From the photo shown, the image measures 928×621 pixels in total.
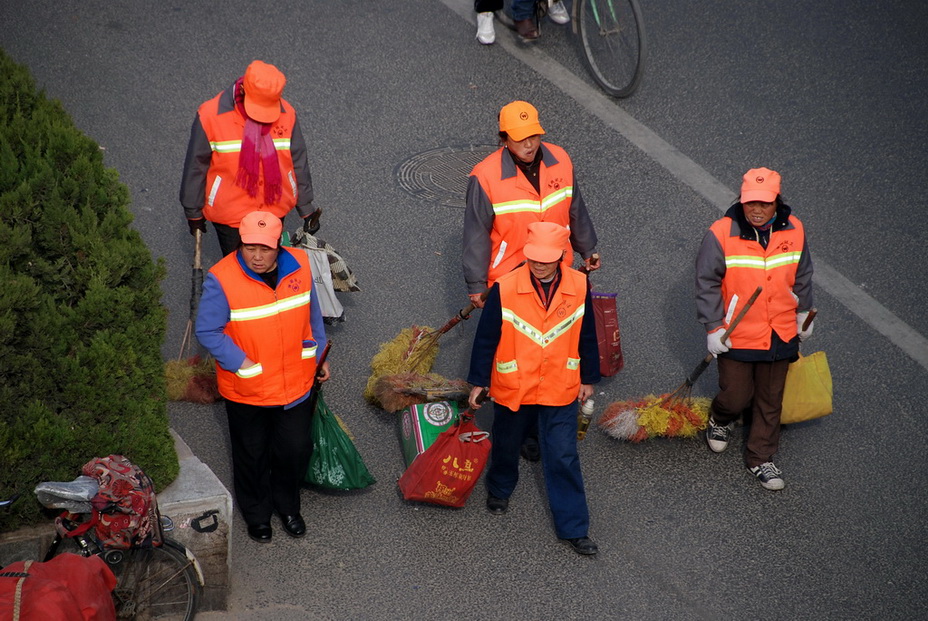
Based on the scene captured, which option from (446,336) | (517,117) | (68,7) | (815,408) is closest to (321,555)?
(446,336)

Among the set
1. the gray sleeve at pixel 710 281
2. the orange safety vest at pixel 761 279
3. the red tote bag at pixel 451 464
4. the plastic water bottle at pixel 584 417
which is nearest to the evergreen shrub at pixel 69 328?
the red tote bag at pixel 451 464

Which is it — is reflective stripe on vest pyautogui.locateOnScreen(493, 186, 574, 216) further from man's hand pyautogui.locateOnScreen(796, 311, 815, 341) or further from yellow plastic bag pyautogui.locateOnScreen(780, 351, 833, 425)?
yellow plastic bag pyautogui.locateOnScreen(780, 351, 833, 425)

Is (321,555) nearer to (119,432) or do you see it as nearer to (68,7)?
(119,432)

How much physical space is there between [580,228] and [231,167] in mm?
2234

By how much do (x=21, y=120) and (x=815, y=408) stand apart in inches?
198

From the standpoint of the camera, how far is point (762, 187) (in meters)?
6.32

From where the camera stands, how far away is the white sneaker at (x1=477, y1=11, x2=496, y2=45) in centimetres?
1101

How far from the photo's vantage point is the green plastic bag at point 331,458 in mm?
6234

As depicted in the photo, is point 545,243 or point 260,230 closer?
point 260,230

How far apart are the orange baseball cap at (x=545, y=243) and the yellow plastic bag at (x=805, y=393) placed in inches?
79.8

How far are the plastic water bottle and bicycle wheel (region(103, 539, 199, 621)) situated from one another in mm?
2327

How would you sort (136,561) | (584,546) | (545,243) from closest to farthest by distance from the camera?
(136,561), (545,243), (584,546)

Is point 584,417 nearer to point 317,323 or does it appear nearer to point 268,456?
point 317,323

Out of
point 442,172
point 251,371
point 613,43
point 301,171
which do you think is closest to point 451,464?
point 251,371
